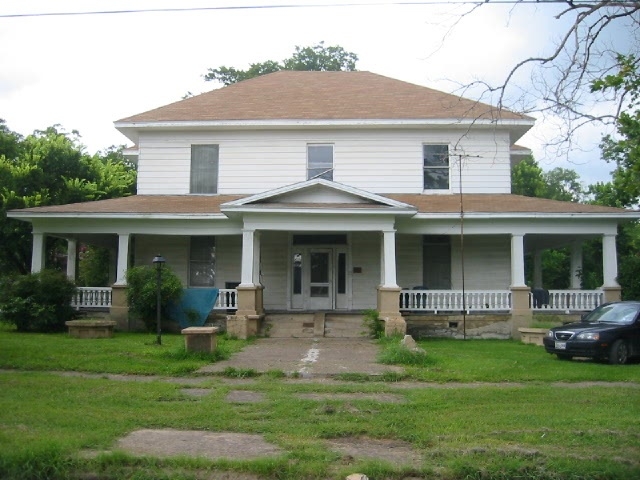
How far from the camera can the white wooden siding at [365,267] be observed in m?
21.6

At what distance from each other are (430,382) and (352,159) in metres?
11.8

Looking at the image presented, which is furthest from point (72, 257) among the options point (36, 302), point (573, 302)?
point (573, 302)

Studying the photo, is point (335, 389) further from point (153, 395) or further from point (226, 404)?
point (153, 395)

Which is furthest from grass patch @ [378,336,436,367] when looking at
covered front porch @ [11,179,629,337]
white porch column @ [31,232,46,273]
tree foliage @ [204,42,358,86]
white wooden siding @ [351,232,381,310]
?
tree foliage @ [204,42,358,86]

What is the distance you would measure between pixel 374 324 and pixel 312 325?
6.21 feet

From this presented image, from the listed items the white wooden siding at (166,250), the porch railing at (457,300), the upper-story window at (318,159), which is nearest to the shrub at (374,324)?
the porch railing at (457,300)

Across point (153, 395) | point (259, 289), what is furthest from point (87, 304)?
point (153, 395)

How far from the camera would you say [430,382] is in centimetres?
1149

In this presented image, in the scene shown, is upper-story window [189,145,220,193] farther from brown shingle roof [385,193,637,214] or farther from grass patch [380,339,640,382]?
grass patch [380,339,640,382]

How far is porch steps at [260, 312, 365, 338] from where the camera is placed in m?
18.6

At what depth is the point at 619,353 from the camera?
1410 cm

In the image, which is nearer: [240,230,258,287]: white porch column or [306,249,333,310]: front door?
[240,230,258,287]: white porch column

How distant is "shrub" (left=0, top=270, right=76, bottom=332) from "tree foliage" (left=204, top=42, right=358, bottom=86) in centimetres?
2713

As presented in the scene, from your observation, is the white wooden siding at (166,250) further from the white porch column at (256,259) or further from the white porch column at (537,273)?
the white porch column at (537,273)
